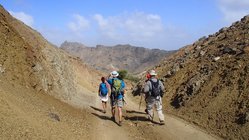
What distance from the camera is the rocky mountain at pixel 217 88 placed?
54.2 ft

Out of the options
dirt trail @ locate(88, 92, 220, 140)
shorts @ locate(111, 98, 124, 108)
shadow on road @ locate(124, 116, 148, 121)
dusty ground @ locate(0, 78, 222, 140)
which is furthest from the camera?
shadow on road @ locate(124, 116, 148, 121)

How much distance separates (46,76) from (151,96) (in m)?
6.62

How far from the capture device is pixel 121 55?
18500 centimetres

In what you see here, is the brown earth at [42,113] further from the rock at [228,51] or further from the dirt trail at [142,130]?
the rock at [228,51]

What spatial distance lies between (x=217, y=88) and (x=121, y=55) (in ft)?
540

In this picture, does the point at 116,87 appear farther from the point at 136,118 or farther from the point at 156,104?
the point at 136,118

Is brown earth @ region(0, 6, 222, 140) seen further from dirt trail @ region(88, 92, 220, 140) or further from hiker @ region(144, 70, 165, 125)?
hiker @ region(144, 70, 165, 125)

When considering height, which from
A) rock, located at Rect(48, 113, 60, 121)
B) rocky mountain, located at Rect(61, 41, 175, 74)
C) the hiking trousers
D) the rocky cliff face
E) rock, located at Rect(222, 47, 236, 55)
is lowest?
rock, located at Rect(48, 113, 60, 121)

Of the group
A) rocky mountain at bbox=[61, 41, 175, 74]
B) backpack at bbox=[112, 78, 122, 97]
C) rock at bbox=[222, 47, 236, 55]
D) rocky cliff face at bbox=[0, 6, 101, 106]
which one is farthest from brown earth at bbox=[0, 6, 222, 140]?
rocky mountain at bbox=[61, 41, 175, 74]

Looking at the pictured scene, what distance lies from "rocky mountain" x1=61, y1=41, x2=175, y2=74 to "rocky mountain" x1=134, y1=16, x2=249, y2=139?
136899 mm

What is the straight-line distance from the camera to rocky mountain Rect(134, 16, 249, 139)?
16530 mm

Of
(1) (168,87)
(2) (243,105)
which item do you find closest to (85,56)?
(1) (168,87)

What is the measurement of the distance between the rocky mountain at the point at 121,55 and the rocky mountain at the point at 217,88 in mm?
136899

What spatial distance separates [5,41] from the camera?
17656 millimetres
